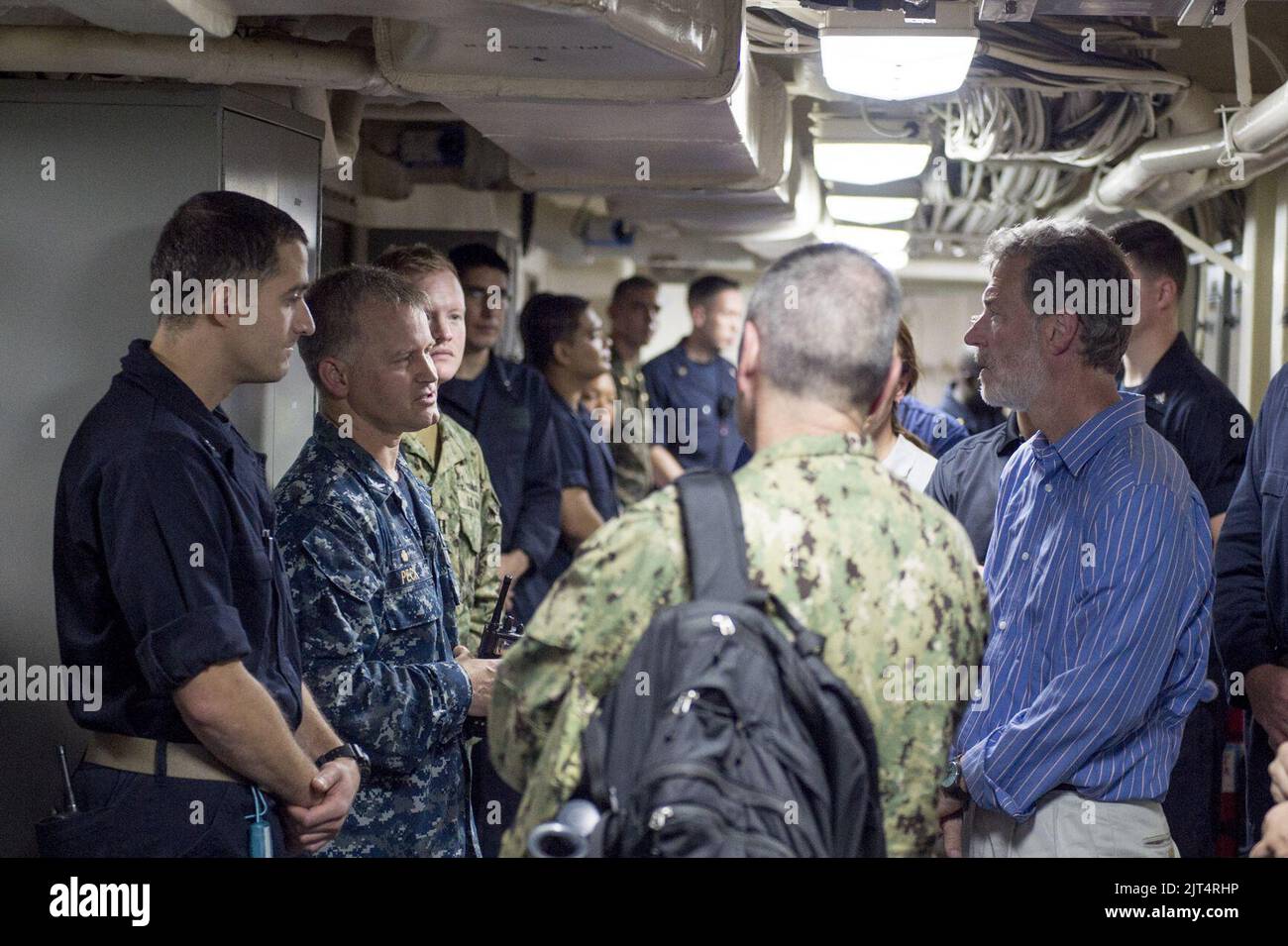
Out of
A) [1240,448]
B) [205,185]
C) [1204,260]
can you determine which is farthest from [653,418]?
[205,185]

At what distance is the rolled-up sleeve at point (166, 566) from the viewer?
5.94 ft

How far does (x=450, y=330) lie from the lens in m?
3.01

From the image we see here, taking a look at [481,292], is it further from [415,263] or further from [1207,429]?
[1207,429]

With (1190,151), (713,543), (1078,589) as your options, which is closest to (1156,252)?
(1190,151)

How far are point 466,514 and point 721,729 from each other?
1.45 metres

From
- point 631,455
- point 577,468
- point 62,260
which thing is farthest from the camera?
point 631,455

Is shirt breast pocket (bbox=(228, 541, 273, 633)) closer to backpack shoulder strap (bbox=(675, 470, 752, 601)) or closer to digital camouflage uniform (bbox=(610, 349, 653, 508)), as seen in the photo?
backpack shoulder strap (bbox=(675, 470, 752, 601))

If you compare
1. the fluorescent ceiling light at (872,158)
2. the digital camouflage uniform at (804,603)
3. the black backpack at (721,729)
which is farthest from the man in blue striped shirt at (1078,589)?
the fluorescent ceiling light at (872,158)

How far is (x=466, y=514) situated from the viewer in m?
2.86

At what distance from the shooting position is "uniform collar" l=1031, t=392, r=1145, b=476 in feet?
6.73

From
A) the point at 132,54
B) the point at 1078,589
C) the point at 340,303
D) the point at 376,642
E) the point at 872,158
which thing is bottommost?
the point at 376,642

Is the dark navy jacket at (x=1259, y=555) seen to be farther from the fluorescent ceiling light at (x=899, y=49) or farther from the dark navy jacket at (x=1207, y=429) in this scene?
the fluorescent ceiling light at (x=899, y=49)

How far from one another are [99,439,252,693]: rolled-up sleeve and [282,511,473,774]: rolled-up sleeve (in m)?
0.28

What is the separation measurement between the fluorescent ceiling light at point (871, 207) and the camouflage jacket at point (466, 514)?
8.59 feet
